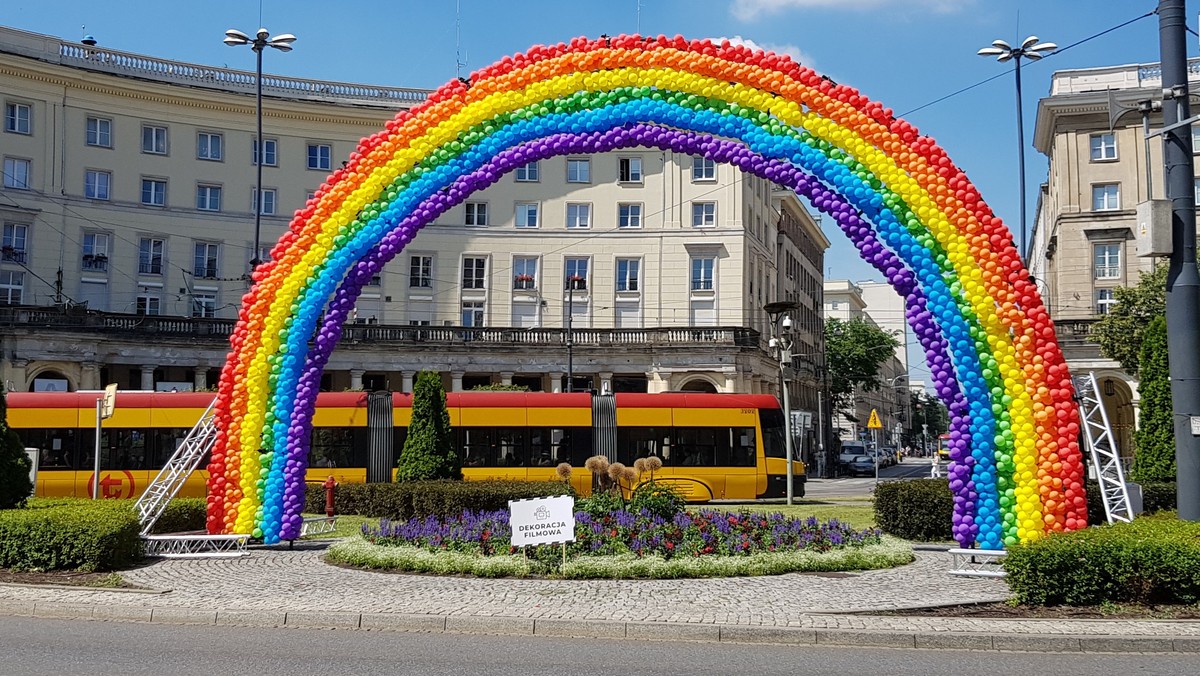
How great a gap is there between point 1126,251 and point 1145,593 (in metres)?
54.3

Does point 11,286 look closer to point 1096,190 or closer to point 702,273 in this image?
point 702,273

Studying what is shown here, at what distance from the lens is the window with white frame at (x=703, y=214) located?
6225cm

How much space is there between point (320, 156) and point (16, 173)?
14512 millimetres

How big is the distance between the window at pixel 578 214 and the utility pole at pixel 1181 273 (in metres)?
48.4

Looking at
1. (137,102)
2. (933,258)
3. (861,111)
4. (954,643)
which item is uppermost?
(137,102)

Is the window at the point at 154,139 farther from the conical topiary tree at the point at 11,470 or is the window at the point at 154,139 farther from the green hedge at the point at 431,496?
the conical topiary tree at the point at 11,470

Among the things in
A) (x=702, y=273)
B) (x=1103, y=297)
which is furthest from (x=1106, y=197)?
(x=702, y=273)

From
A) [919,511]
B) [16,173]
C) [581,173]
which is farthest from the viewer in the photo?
[581,173]

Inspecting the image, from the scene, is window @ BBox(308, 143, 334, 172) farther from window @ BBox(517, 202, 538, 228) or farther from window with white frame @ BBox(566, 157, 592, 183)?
window with white frame @ BBox(566, 157, 592, 183)

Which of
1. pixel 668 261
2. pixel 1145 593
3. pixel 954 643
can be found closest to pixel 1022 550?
pixel 1145 593

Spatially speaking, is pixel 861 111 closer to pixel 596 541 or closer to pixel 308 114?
pixel 596 541

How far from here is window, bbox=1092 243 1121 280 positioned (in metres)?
61.3

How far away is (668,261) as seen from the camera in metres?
62.1

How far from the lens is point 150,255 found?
5753 centimetres
